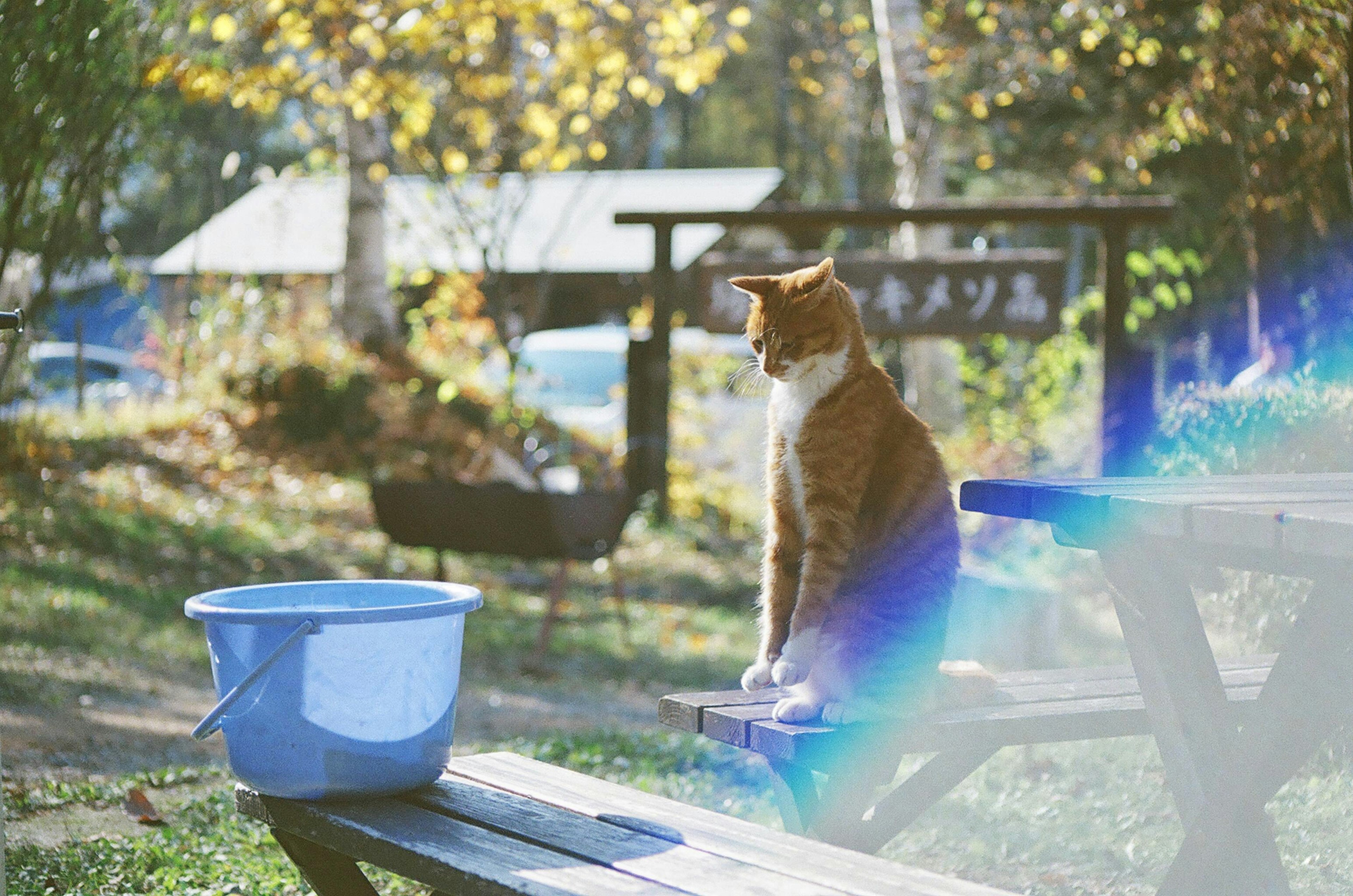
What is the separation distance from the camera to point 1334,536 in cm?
189

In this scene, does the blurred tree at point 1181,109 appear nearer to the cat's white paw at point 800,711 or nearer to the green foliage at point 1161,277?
the green foliage at point 1161,277

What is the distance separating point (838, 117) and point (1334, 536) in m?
26.9

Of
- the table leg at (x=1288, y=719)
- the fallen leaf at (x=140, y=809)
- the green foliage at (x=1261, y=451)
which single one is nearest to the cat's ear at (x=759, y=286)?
the table leg at (x=1288, y=719)

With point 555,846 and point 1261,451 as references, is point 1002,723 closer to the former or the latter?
point 555,846

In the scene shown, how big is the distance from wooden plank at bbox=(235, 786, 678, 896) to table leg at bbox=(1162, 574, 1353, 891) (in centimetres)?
116

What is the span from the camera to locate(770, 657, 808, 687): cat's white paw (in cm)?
265

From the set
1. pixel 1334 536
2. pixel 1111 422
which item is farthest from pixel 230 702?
pixel 1111 422

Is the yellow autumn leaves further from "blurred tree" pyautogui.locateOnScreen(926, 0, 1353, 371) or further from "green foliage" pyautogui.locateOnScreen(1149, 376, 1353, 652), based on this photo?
"green foliage" pyautogui.locateOnScreen(1149, 376, 1353, 652)

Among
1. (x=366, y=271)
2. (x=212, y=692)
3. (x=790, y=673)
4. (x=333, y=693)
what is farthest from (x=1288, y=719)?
(x=366, y=271)

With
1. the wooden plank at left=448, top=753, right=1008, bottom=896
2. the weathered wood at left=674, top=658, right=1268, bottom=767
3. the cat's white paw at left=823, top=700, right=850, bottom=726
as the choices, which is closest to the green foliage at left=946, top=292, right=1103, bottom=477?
the weathered wood at left=674, top=658, right=1268, bottom=767

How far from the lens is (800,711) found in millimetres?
2508

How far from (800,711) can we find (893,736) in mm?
186

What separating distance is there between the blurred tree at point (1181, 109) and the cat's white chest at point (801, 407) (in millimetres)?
2392

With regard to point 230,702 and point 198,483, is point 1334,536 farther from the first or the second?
point 198,483
